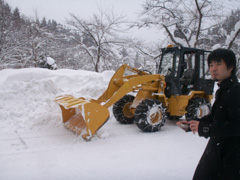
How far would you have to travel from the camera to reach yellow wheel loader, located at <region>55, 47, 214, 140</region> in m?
5.42

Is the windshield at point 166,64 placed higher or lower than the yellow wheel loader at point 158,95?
higher

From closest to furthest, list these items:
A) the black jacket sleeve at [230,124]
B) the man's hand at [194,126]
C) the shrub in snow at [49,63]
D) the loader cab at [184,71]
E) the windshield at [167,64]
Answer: the black jacket sleeve at [230,124], the man's hand at [194,126], the loader cab at [184,71], the windshield at [167,64], the shrub in snow at [49,63]

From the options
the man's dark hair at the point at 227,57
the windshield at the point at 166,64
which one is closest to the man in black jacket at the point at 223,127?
the man's dark hair at the point at 227,57

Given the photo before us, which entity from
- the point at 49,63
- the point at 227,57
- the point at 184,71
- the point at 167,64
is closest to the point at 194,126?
the point at 227,57

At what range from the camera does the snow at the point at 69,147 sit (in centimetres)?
326

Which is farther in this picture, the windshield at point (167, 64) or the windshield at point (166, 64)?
the windshield at point (166, 64)

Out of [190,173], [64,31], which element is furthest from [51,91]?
[64,31]

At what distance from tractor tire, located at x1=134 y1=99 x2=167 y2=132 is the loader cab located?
0.99m

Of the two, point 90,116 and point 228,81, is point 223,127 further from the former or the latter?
point 90,116

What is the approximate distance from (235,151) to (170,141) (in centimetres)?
321

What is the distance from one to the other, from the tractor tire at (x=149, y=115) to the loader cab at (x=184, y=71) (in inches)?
39.1

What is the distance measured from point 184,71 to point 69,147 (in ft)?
14.3

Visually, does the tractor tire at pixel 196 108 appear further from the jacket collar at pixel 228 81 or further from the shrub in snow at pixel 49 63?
the shrub in snow at pixel 49 63

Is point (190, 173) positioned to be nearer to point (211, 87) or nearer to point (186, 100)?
point (186, 100)
